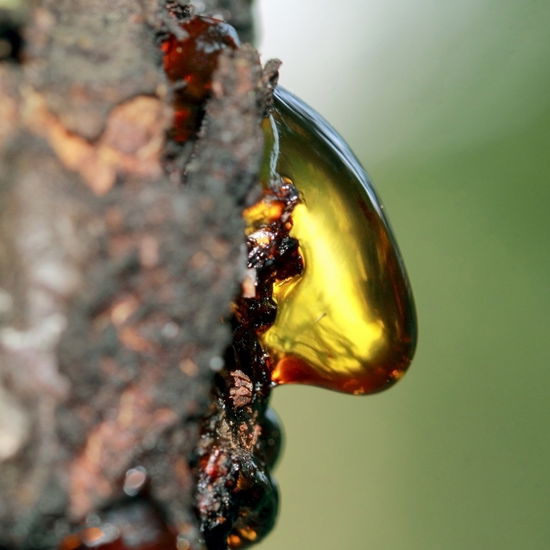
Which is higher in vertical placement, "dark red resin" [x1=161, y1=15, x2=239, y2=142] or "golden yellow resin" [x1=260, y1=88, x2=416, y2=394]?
"dark red resin" [x1=161, y1=15, x2=239, y2=142]

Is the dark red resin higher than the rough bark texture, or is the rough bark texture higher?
the dark red resin

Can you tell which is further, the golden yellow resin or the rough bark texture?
the golden yellow resin

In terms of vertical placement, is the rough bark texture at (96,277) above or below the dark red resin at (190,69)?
below

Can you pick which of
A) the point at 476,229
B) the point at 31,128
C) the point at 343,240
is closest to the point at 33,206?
the point at 31,128

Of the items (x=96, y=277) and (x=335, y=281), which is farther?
(x=335, y=281)

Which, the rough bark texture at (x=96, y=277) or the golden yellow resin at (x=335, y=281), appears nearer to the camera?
the rough bark texture at (x=96, y=277)
